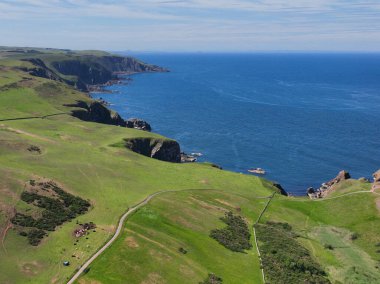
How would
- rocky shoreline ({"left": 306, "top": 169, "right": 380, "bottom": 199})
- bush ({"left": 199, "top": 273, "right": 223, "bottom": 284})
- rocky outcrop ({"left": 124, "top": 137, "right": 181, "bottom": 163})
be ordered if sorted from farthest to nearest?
1. rocky outcrop ({"left": 124, "top": 137, "right": 181, "bottom": 163})
2. rocky shoreline ({"left": 306, "top": 169, "right": 380, "bottom": 199})
3. bush ({"left": 199, "top": 273, "right": 223, "bottom": 284})

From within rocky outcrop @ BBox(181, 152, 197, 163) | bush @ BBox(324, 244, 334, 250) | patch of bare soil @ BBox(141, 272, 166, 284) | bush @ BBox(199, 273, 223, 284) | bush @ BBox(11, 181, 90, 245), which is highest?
bush @ BBox(11, 181, 90, 245)

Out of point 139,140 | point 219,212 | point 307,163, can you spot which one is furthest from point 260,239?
point 307,163

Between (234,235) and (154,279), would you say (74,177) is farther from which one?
(154,279)

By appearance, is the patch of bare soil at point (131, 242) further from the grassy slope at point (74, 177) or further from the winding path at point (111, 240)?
the grassy slope at point (74, 177)

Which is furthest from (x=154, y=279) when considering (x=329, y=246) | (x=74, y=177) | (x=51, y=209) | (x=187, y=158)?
(x=187, y=158)

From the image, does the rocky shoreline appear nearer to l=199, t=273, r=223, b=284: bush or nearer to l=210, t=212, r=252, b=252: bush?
l=210, t=212, r=252, b=252: bush

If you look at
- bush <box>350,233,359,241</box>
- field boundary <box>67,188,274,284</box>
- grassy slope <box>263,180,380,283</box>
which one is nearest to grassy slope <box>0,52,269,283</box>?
field boundary <box>67,188,274,284</box>

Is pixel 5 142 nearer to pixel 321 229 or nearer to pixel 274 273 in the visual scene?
pixel 274 273
